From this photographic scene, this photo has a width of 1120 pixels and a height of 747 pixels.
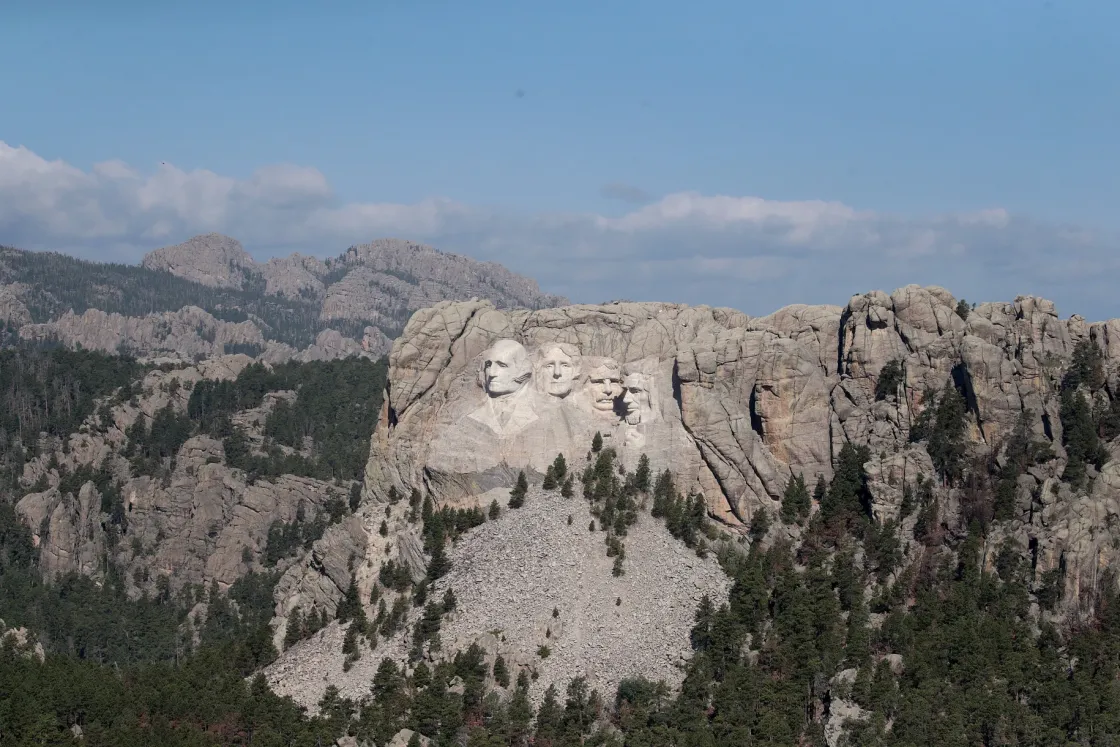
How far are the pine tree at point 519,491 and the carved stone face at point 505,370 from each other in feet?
19.4

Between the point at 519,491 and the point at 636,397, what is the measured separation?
34.3 feet

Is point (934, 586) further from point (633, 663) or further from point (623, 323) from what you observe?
point (623, 323)

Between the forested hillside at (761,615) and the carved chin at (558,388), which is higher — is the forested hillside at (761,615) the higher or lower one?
the lower one

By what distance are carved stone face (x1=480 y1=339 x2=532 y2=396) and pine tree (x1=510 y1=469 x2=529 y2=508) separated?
5.90m

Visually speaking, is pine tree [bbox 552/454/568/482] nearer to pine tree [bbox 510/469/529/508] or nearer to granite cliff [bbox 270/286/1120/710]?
granite cliff [bbox 270/286/1120/710]

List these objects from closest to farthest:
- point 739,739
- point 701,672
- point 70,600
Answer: point 739,739 < point 701,672 < point 70,600

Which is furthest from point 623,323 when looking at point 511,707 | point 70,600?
point 70,600

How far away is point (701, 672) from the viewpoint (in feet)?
351

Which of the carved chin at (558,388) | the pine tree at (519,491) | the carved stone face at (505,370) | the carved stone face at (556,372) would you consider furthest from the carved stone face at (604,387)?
the pine tree at (519,491)

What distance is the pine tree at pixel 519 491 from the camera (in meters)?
118

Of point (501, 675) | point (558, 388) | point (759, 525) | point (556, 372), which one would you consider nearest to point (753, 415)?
point (759, 525)

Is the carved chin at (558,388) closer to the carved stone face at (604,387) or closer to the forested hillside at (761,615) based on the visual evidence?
the carved stone face at (604,387)

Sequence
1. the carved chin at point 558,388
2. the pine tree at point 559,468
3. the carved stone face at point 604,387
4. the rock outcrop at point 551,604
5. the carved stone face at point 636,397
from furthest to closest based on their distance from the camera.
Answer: the carved stone face at point 604,387
the carved chin at point 558,388
the carved stone face at point 636,397
the pine tree at point 559,468
the rock outcrop at point 551,604

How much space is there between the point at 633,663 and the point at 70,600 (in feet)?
331
